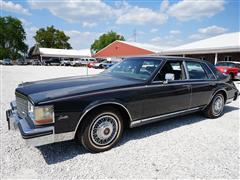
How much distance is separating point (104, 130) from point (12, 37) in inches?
2764

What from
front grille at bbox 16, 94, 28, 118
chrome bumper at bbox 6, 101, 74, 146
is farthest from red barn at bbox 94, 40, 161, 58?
chrome bumper at bbox 6, 101, 74, 146

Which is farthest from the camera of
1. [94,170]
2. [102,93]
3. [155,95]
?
[155,95]

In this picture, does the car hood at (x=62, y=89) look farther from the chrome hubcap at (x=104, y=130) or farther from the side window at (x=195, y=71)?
the side window at (x=195, y=71)

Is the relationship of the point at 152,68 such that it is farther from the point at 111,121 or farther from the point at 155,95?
the point at 111,121

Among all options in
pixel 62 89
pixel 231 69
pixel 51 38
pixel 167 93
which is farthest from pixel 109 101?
pixel 51 38

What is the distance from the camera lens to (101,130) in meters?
2.92

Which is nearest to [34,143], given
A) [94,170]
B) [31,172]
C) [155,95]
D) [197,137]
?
[31,172]

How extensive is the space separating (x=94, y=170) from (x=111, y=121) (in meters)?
0.82

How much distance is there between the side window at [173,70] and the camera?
3.60 meters

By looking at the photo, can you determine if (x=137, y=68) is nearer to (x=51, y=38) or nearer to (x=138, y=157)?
(x=138, y=157)

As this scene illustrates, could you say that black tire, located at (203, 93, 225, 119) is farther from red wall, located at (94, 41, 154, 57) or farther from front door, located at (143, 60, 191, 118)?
red wall, located at (94, 41, 154, 57)

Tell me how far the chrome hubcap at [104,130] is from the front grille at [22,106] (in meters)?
1.06

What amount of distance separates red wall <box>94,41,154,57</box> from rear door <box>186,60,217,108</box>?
94.8 feet

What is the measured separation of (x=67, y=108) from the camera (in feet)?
8.26
